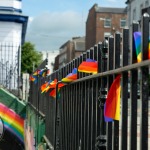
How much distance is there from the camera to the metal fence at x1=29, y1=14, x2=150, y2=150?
2186 millimetres

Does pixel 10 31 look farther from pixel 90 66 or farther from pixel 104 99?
pixel 104 99

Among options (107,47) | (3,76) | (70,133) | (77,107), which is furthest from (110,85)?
(3,76)

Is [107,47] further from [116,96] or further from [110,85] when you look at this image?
[116,96]

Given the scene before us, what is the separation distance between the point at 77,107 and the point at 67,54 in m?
74.8

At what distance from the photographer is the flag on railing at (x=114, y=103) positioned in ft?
8.42

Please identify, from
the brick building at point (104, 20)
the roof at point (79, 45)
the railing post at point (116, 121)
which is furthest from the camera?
the roof at point (79, 45)

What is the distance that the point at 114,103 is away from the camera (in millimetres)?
2584

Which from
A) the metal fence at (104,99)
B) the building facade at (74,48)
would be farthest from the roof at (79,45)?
the metal fence at (104,99)

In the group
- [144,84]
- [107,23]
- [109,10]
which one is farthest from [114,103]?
[109,10]

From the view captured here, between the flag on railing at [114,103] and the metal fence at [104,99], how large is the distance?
0.04m

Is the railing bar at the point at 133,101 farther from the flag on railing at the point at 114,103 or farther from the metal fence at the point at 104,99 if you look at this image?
the flag on railing at the point at 114,103

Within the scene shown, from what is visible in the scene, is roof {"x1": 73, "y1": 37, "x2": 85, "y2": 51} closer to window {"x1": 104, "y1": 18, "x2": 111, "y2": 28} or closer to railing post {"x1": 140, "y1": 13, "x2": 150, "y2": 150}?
window {"x1": 104, "y1": 18, "x2": 111, "y2": 28}

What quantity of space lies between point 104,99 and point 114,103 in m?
0.30

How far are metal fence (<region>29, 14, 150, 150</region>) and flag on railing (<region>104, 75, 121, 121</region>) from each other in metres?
0.04
